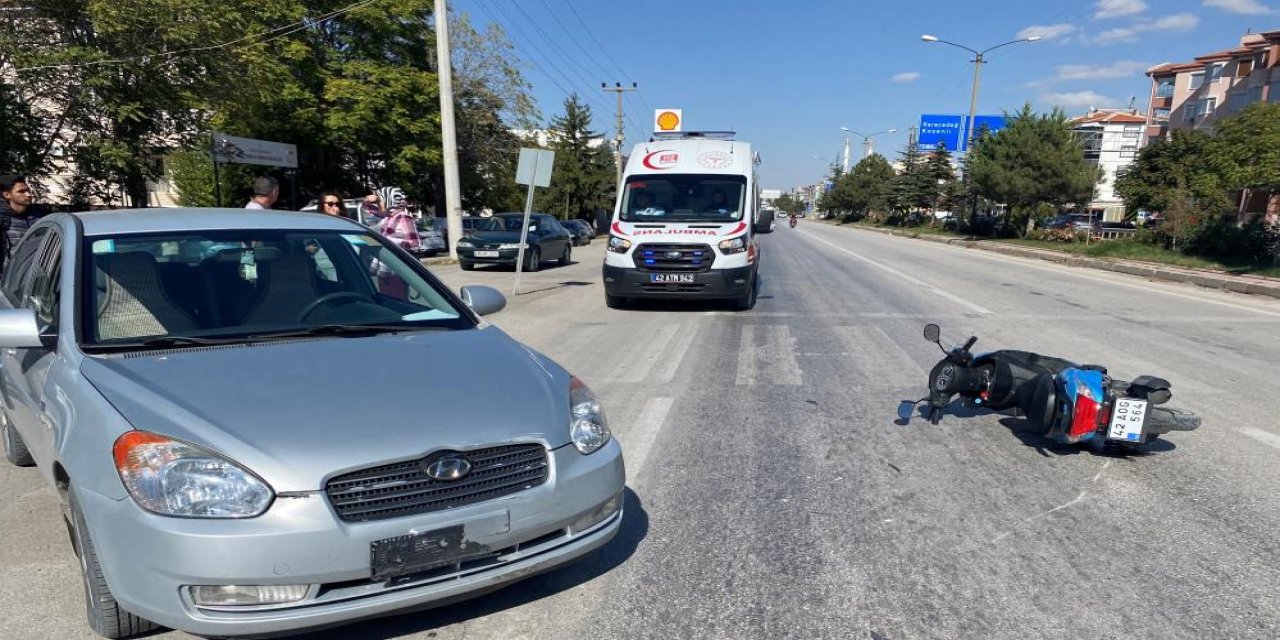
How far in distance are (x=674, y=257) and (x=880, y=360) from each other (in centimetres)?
386

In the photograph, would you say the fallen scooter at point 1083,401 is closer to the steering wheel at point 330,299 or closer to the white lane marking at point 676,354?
the white lane marking at point 676,354

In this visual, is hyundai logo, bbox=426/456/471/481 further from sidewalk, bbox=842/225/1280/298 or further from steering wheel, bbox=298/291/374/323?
sidewalk, bbox=842/225/1280/298

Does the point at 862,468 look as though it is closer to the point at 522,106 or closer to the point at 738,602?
the point at 738,602

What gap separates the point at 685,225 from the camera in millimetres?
10680

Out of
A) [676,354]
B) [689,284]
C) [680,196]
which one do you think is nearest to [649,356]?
[676,354]

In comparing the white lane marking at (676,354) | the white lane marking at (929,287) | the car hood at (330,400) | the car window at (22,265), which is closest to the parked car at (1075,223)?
the white lane marking at (929,287)

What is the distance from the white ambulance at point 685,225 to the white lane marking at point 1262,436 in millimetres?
6262

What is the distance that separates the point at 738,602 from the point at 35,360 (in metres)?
3.11

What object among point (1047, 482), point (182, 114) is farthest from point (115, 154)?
point (1047, 482)

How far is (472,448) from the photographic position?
245cm

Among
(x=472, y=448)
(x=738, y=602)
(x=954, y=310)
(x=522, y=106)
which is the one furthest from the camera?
(x=522, y=106)

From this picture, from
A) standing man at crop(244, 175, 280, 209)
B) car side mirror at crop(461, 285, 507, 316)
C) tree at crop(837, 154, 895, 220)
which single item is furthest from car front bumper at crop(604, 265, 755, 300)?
tree at crop(837, 154, 895, 220)

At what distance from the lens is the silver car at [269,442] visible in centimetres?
220

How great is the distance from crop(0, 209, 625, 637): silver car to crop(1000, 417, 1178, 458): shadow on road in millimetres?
3214
